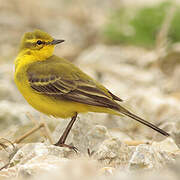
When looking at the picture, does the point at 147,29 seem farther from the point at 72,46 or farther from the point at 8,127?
the point at 8,127

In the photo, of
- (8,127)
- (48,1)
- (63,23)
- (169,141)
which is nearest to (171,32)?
(63,23)

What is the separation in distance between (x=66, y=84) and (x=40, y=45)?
86 cm

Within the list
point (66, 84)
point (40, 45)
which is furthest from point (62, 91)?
point (40, 45)

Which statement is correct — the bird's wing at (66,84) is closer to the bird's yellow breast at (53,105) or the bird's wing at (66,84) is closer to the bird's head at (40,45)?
the bird's yellow breast at (53,105)

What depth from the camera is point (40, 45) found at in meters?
6.10

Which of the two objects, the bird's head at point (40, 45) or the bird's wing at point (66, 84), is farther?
the bird's head at point (40, 45)

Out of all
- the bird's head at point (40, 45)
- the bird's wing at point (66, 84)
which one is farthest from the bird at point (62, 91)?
the bird's head at point (40, 45)

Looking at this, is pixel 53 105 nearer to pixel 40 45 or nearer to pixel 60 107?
pixel 60 107

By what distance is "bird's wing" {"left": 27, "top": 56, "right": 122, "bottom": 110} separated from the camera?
5.25 metres

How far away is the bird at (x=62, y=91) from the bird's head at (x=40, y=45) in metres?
0.13

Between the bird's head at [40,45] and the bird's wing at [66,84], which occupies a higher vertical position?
the bird's head at [40,45]

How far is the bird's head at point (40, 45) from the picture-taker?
606 cm

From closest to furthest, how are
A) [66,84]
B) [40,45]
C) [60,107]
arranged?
[60,107] → [66,84] → [40,45]

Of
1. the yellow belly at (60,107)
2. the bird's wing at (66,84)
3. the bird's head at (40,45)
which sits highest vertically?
the bird's head at (40,45)
